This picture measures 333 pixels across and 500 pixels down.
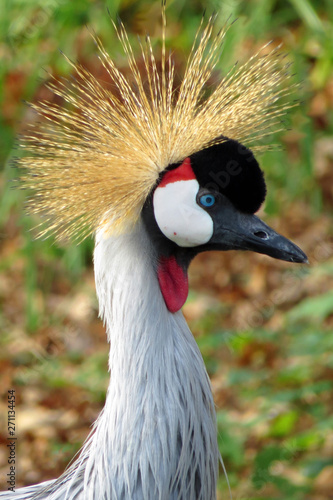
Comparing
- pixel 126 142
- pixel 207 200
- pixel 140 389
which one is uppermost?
pixel 126 142

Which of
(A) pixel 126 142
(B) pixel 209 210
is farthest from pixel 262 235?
(A) pixel 126 142

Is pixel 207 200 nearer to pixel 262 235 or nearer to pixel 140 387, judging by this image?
pixel 262 235

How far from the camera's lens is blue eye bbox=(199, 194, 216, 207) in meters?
1.18

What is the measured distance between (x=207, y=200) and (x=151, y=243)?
0.13m

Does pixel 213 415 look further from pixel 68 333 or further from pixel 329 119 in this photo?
pixel 329 119

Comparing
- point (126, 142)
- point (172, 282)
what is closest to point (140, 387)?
point (172, 282)

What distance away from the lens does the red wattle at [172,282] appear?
1.19 metres

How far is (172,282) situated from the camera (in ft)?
3.95

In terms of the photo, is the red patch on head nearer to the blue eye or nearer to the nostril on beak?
the blue eye

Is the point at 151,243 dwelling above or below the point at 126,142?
below

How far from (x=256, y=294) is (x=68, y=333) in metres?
0.85

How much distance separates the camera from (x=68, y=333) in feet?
9.66

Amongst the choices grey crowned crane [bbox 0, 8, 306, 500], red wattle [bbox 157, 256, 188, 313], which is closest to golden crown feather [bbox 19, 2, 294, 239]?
grey crowned crane [bbox 0, 8, 306, 500]

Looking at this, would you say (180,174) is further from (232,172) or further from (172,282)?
(172,282)
